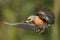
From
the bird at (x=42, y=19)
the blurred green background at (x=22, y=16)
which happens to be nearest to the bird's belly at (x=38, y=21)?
the bird at (x=42, y=19)

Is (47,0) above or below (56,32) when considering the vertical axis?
above

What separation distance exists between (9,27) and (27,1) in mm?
127

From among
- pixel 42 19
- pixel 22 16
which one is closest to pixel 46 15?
pixel 42 19

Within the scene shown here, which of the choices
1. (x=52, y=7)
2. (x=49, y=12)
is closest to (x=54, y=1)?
(x=52, y=7)

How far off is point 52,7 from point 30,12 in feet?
0.30

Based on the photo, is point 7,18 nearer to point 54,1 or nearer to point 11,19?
point 11,19

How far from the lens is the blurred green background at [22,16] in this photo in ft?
3.81

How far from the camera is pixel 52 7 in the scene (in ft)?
3.87

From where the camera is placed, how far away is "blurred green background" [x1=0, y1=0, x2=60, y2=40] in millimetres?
1161

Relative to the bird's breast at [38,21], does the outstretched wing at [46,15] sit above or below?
above

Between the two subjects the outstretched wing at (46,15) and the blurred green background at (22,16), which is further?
the blurred green background at (22,16)

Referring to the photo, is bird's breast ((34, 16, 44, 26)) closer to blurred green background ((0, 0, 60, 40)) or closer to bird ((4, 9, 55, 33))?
bird ((4, 9, 55, 33))

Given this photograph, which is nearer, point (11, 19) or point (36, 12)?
point (36, 12)

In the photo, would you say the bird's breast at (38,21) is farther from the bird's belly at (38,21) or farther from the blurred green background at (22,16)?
the blurred green background at (22,16)
